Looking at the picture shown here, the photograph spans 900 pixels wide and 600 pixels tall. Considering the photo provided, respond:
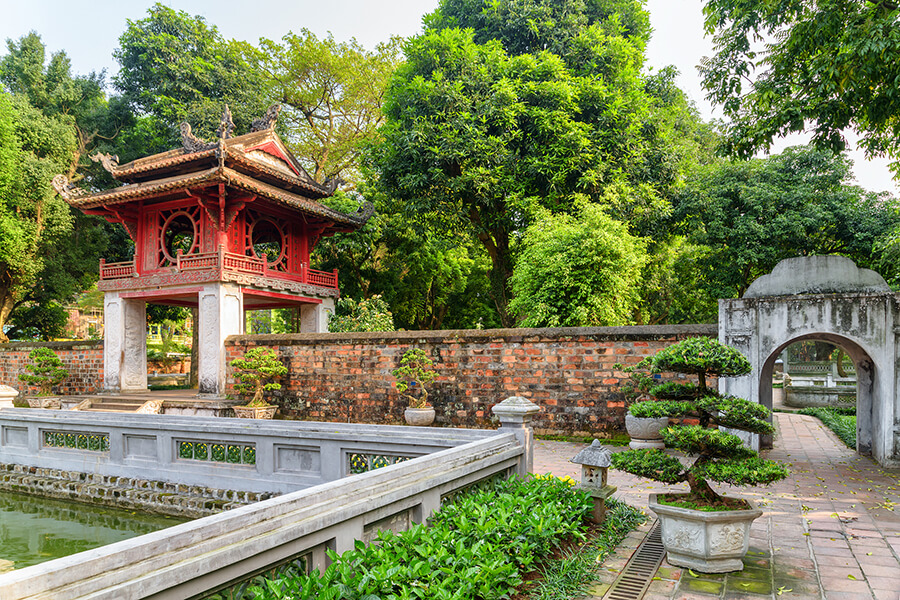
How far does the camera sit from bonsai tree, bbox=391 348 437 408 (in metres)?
10.9

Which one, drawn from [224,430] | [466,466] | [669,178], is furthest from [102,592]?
[669,178]

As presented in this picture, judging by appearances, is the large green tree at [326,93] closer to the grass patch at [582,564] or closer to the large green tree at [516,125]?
the large green tree at [516,125]

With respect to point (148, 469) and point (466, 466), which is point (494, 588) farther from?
point (148, 469)

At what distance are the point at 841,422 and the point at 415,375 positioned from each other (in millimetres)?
9304

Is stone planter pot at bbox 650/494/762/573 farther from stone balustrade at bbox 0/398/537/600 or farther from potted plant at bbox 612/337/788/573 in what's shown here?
stone balustrade at bbox 0/398/537/600

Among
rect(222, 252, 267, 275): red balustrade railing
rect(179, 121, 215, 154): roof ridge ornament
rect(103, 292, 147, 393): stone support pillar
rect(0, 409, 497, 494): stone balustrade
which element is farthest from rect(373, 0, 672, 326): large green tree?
rect(0, 409, 497, 494): stone balustrade

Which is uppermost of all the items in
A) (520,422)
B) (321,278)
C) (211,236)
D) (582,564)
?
(211,236)

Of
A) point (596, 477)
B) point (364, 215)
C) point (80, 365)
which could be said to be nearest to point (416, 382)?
point (596, 477)

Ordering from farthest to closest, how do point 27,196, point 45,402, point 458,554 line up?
1. point 27,196
2. point 45,402
3. point 458,554

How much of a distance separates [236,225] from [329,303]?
3789 mm

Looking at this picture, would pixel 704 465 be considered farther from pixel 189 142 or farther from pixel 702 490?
pixel 189 142

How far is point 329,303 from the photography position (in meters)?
17.3

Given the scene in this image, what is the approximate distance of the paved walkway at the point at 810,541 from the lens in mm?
3621

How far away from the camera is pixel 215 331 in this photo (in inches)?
532
